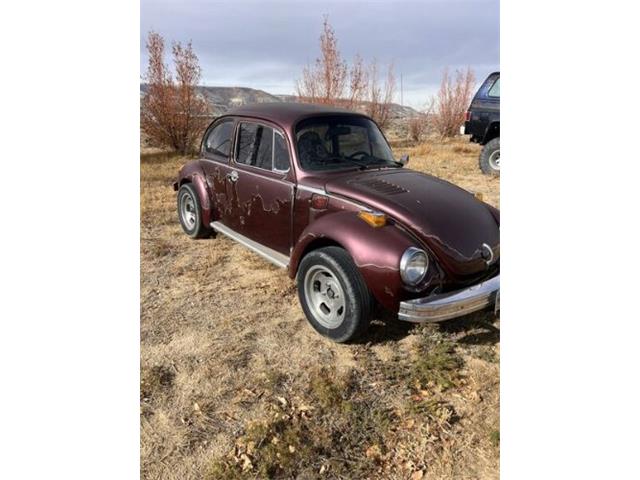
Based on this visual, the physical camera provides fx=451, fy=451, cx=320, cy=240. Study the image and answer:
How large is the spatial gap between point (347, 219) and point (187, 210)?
8.62 ft

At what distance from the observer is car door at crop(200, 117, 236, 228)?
3.98m

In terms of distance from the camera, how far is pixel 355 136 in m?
3.58

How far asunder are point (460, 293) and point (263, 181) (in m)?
1.77

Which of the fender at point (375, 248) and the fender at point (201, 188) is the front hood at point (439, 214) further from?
the fender at point (201, 188)

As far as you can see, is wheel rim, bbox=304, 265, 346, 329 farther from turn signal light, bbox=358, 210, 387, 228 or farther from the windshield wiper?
the windshield wiper

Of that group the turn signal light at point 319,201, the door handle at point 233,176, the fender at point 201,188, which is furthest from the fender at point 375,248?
the fender at point 201,188

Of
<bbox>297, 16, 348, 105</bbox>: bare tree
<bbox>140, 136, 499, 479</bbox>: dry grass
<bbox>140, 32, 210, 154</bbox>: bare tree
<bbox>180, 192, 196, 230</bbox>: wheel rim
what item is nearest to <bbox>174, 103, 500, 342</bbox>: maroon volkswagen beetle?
<bbox>140, 136, 499, 479</bbox>: dry grass

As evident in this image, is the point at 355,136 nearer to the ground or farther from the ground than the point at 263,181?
farther from the ground

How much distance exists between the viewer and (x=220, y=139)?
13.8ft

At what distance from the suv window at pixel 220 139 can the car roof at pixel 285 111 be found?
0.14 metres

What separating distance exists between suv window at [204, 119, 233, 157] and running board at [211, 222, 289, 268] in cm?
68
